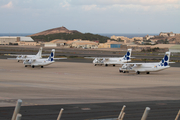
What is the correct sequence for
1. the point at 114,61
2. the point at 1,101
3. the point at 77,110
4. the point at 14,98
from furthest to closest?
the point at 114,61, the point at 14,98, the point at 1,101, the point at 77,110

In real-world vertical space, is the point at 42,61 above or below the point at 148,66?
below

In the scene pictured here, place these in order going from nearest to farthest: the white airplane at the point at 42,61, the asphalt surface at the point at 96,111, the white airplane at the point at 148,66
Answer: the asphalt surface at the point at 96,111, the white airplane at the point at 148,66, the white airplane at the point at 42,61

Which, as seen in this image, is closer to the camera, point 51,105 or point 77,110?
point 77,110

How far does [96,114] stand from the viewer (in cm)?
1989

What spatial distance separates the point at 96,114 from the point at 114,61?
55.9 meters

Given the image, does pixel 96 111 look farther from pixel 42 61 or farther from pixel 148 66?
pixel 42 61

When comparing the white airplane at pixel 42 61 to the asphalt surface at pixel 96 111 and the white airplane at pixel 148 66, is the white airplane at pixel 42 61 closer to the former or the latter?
the white airplane at pixel 148 66

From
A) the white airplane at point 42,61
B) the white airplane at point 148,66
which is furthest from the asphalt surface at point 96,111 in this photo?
the white airplane at point 42,61

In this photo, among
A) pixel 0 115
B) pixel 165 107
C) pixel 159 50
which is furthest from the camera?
pixel 159 50

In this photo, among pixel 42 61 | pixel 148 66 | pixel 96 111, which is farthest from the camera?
pixel 42 61

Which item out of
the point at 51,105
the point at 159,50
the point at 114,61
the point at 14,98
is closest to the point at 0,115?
the point at 51,105

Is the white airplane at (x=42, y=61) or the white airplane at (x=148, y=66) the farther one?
the white airplane at (x=42, y=61)

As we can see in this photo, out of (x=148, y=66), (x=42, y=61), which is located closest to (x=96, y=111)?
(x=148, y=66)

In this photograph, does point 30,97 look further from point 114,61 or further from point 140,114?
point 114,61
